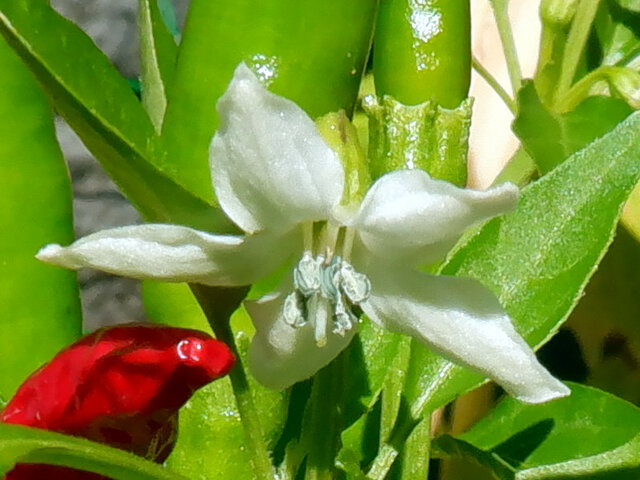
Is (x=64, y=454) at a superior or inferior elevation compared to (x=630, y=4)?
inferior

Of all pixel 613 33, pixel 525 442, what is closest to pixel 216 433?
pixel 525 442

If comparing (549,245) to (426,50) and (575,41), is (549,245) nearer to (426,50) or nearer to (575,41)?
(426,50)

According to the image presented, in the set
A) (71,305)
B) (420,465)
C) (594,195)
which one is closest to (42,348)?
(71,305)

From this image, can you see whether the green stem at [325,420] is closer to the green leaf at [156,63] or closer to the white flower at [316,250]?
the white flower at [316,250]

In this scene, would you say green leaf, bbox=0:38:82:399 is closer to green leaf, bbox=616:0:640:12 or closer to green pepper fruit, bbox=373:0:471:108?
green pepper fruit, bbox=373:0:471:108

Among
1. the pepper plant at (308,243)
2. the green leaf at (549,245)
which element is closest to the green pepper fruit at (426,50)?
the pepper plant at (308,243)

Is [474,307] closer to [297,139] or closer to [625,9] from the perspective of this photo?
[297,139]

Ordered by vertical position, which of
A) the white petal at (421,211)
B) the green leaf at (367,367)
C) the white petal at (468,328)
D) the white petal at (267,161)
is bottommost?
the green leaf at (367,367)
